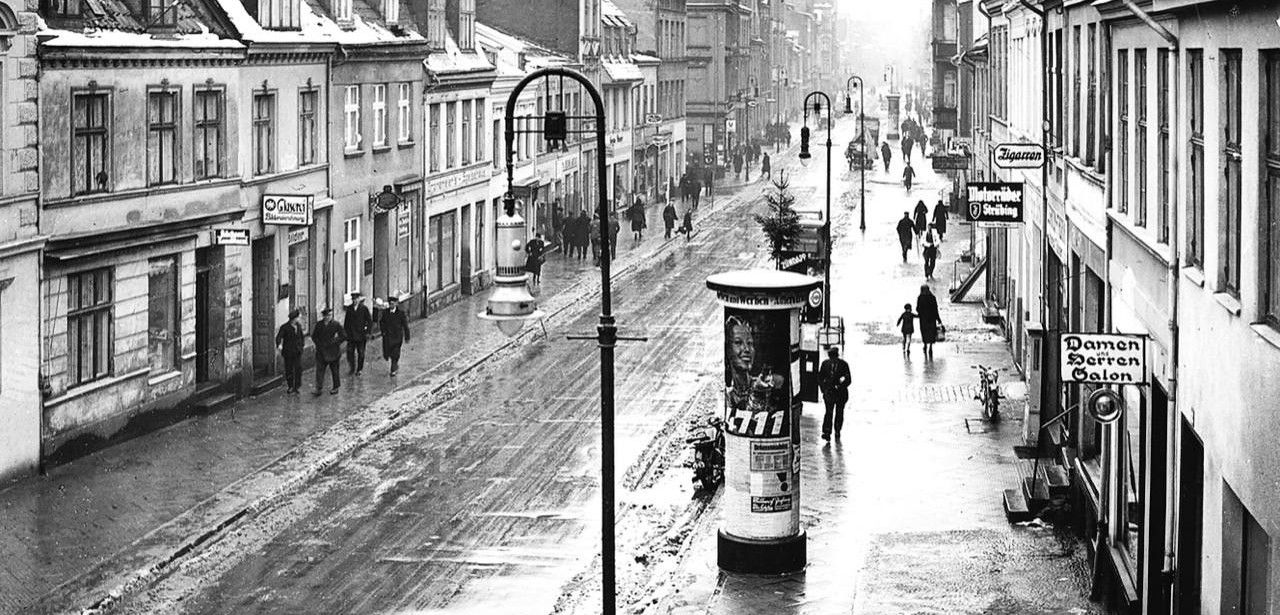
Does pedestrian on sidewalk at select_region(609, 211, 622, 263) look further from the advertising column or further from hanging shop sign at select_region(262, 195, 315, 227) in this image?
the advertising column

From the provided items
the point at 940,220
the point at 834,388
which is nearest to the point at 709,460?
the point at 834,388

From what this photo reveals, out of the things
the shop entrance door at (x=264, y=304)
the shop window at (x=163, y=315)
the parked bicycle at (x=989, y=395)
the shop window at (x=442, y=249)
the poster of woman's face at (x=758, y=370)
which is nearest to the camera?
the poster of woman's face at (x=758, y=370)

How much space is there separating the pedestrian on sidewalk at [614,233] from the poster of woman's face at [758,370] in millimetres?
35523

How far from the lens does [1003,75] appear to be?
1622 inches

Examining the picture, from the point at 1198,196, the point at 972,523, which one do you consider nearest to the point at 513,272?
the point at 1198,196

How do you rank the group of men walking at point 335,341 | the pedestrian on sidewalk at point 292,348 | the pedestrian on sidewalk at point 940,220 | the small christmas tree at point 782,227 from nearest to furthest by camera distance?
the pedestrian on sidewalk at point 292,348 → the group of men walking at point 335,341 → the small christmas tree at point 782,227 → the pedestrian on sidewalk at point 940,220

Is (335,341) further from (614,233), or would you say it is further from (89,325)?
(614,233)

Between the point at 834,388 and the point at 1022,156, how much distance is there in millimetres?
4197

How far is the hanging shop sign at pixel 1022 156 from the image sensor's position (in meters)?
28.0

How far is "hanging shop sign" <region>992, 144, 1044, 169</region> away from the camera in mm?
27984

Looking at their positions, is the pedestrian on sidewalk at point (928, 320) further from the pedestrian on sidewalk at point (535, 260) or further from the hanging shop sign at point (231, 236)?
the pedestrian on sidewalk at point (535, 260)

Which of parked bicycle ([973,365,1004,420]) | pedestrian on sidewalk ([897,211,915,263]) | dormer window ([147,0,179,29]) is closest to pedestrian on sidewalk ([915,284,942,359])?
parked bicycle ([973,365,1004,420])

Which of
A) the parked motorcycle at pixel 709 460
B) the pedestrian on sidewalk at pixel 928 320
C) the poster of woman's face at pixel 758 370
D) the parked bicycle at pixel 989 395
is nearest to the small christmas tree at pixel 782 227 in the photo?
the pedestrian on sidewalk at pixel 928 320

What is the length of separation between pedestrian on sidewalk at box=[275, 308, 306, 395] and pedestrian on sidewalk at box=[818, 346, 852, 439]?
8728mm
